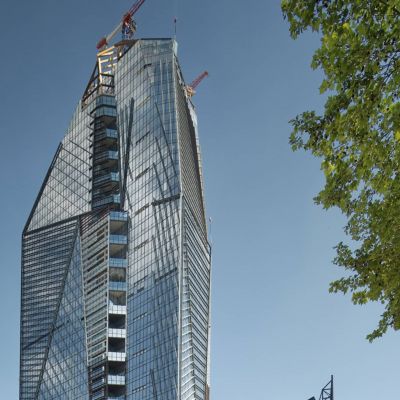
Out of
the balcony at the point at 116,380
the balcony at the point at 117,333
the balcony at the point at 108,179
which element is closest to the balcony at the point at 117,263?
the balcony at the point at 117,333

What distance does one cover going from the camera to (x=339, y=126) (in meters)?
16.6

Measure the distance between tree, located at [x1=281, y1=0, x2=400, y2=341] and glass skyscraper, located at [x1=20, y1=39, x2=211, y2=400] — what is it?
11040 centimetres

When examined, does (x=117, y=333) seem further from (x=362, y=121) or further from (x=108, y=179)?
(x=362, y=121)

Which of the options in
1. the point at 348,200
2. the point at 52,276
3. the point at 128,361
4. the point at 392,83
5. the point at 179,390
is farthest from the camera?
the point at 52,276

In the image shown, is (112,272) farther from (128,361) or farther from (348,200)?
(348,200)

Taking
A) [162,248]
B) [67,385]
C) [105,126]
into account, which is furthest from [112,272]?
[105,126]

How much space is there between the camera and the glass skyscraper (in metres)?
134

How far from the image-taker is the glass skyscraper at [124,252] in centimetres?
13362

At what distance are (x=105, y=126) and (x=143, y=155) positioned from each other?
2247 cm

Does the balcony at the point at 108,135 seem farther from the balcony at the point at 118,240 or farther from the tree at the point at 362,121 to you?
the tree at the point at 362,121

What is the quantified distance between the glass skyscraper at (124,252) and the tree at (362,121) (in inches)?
4347

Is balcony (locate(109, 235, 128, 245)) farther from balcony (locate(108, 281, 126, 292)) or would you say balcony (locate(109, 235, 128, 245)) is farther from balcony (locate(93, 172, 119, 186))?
balcony (locate(93, 172, 119, 186))

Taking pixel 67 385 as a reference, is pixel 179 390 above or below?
below

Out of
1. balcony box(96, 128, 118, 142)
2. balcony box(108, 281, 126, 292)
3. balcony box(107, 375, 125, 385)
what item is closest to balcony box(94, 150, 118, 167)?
balcony box(96, 128, 118, 142)
